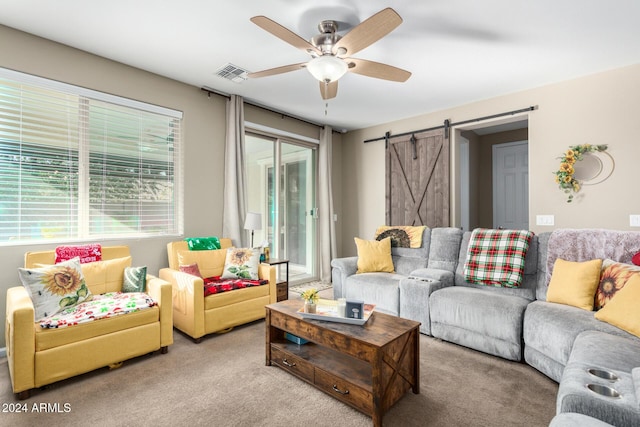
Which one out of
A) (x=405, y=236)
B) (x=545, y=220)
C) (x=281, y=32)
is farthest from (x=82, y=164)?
(x=545, y=220)

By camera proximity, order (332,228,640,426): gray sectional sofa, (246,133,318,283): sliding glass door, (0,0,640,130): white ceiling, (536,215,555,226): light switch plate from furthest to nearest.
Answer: (246,133,318,283): sliding glass door
(536,215,555,226): light switch plate
(0,0,640,130): white ceiling
(332,228,640,426): gray sectional sofa

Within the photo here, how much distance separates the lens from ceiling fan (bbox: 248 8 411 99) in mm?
2016

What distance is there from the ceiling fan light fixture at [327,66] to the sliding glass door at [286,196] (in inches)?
101

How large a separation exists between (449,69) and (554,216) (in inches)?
82.5

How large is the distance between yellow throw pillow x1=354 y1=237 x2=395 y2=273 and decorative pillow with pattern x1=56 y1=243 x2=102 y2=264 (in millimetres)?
2704

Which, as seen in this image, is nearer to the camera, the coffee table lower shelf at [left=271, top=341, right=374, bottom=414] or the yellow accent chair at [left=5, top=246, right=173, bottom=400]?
the coffee table lower shelf at [left=271, top=341, right=374, bottom=414]

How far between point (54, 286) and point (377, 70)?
295 cm

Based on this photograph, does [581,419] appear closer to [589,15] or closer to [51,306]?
[589,15]

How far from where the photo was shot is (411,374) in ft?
6.97

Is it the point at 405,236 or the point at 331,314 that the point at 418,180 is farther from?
the point at 331,314


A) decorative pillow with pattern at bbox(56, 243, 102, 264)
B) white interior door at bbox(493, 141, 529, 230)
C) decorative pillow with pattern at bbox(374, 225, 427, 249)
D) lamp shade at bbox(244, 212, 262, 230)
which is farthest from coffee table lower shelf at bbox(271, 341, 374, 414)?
white interior door at bbox(493, 141, 529, 230)

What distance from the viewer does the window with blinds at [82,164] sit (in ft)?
9.02

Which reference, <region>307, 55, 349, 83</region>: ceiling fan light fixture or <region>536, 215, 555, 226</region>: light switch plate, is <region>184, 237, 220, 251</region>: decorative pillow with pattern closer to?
<region>307, 55, 349, 83</region>: ceiling fan light fixture

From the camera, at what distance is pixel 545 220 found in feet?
12.6
